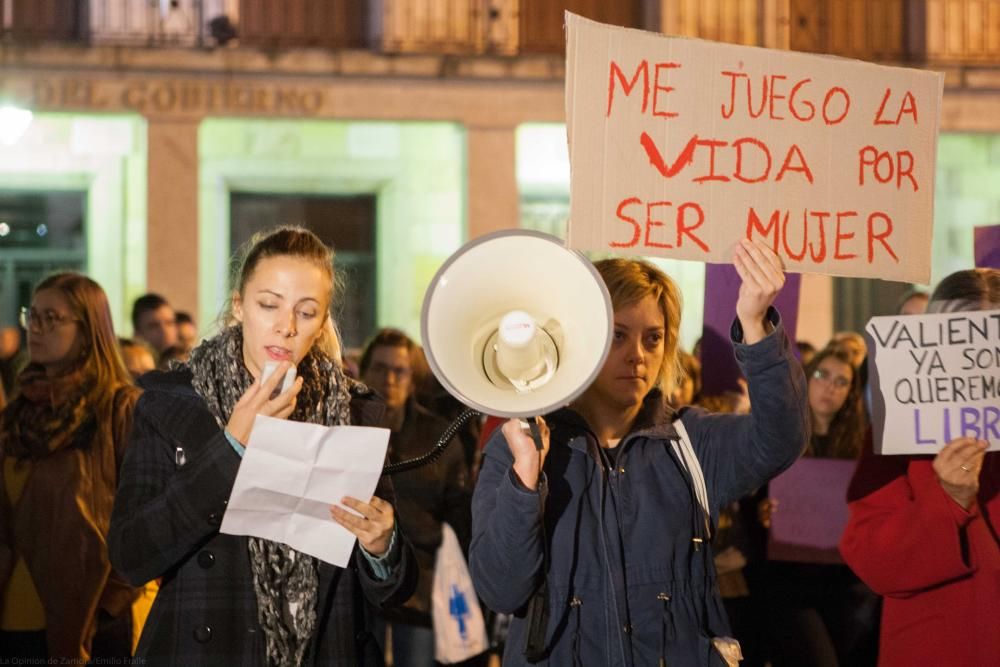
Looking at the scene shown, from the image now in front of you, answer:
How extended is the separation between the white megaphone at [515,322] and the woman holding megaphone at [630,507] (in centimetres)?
15

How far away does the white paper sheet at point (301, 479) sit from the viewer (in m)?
3.16

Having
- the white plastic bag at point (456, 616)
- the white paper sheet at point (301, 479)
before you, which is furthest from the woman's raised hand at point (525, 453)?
the white plastic bag at point (456, 616)

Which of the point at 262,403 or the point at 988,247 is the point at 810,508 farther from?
the point at 262,403

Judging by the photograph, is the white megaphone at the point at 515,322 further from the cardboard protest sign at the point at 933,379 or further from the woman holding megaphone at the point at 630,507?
the cardboard protest sign at the point at 933,379

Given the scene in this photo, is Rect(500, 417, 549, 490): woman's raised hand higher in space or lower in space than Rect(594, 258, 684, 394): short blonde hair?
lower

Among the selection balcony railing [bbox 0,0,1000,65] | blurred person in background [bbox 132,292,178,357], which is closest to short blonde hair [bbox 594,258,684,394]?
blurred person in background [bbox 132,292,178,357]

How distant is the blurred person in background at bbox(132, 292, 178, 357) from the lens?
351 inches

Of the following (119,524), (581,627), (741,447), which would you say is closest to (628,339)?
(741,447)

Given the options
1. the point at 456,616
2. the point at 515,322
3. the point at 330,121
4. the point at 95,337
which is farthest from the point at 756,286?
the point at 330,121

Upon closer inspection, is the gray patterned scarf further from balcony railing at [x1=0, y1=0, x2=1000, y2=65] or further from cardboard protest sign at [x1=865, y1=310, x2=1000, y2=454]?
balcony railing at [x1=0, y1=0, x2=1000, y2=65]

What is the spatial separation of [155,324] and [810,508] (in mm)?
4711

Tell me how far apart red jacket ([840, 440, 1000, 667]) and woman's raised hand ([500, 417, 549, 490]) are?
112 centimetres

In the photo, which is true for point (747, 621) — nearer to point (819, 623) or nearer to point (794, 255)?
point (819, 623)

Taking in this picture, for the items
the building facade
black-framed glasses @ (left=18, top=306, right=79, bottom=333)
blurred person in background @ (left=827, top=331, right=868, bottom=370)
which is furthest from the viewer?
the building facade
